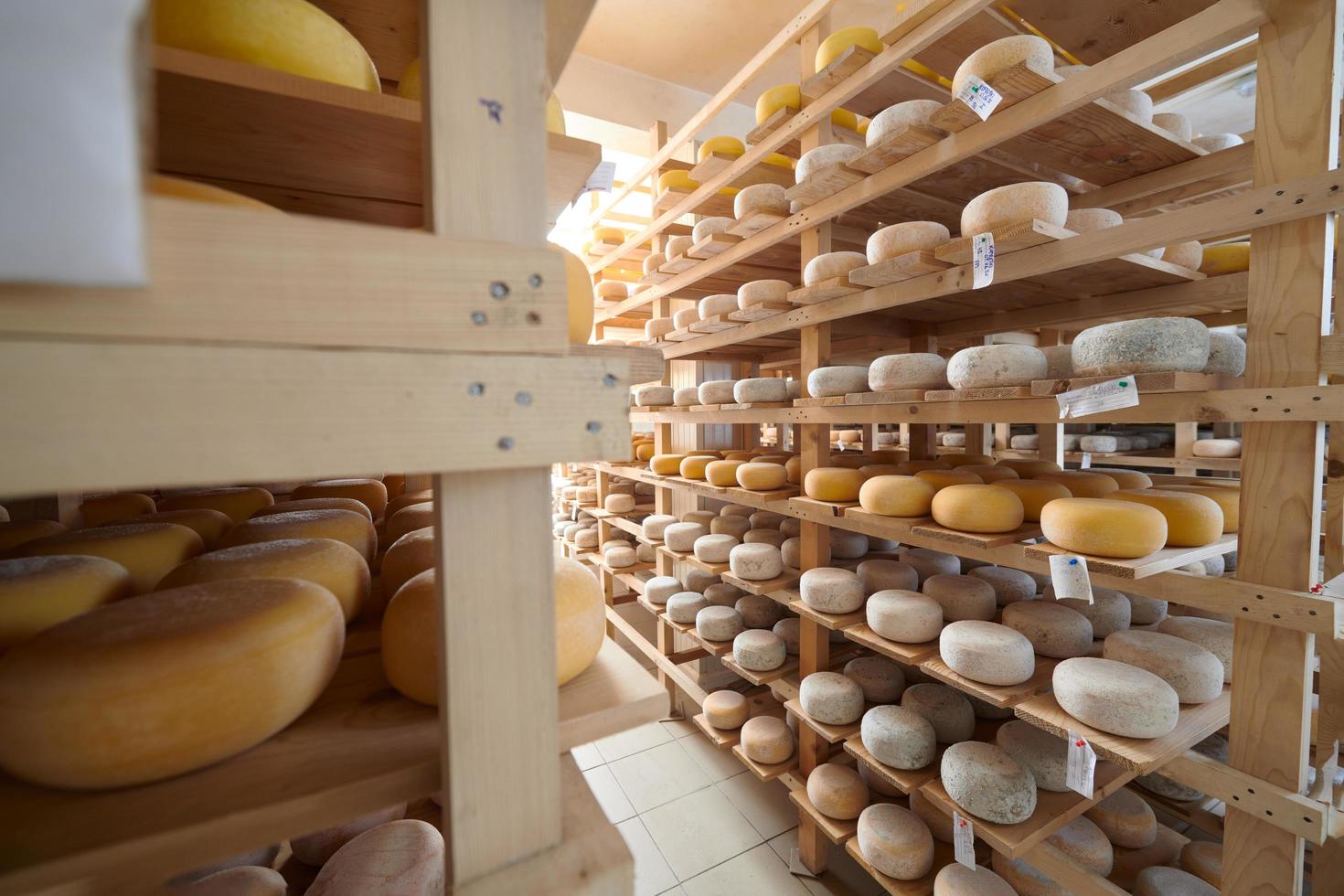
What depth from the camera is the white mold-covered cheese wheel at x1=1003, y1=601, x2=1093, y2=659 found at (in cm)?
155

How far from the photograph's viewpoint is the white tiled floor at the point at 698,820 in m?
2.04

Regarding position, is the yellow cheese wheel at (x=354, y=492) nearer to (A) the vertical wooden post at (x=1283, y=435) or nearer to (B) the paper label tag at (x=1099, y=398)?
(B) the paper label tag at (x=1099, y=398)

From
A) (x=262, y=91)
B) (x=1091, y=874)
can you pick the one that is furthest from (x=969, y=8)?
(x=1091, y=874)

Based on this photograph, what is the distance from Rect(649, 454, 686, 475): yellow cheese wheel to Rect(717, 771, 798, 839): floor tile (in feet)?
5.36

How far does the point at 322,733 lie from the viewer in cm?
51

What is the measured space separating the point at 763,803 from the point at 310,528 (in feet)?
7.97

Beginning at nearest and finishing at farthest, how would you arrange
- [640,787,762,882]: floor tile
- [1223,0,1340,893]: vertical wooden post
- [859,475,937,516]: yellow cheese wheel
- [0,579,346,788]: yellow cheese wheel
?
[0,579,346,788]: yellow cheese wheel < [1223,0,1340,893]: vertical wooden post < [859,475,937,516]: yellow cheese wheel < [640,787,762,882]: floor tile

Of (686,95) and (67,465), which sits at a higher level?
(686,95)

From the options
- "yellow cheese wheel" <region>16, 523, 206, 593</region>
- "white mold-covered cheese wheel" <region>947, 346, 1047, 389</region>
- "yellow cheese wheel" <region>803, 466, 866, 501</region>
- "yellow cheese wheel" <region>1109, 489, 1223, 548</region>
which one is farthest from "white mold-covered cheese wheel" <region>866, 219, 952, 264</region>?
"yellow cheese wheel" <region>16, 523, 206, 593</region>

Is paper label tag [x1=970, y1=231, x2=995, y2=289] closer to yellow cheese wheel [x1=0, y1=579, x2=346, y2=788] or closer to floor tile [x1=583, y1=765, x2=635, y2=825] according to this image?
yellow cheese wheel [x1=0, y1=579, x2=346, y2=788]

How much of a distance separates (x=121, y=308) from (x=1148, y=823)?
254 centimetres

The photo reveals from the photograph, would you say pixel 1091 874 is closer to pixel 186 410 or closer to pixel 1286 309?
pixel 1286 309

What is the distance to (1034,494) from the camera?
1517 mm

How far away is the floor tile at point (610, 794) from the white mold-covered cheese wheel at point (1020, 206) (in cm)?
262
